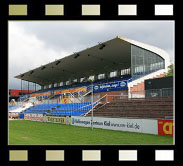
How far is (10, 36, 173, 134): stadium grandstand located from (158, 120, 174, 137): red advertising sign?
586 millimetres

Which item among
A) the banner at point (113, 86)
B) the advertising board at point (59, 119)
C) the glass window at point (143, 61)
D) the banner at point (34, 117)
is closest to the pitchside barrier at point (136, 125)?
the advertising board at point (59, 119)

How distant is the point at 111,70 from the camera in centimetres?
4997

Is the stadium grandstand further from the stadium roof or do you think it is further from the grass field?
the grass field

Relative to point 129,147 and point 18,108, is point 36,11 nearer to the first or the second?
point 129,147

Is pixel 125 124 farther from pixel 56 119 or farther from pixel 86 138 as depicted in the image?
pixel 56 119

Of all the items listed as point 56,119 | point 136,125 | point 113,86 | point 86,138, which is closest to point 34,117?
point 56,119

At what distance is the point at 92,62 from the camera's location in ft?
151

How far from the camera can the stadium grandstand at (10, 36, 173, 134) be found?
21484 mm

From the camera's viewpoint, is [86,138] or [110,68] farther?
[110,68]

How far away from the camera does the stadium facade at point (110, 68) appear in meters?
31.8

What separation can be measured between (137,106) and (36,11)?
18.0 meters

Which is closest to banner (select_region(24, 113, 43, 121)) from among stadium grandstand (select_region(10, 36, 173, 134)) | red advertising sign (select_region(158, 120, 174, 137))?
stadium grandstand (select_region(10, 36, 173, 134))

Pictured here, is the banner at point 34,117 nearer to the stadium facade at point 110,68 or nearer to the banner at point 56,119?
the banner at point 56,119

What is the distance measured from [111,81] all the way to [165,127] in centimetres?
2768
